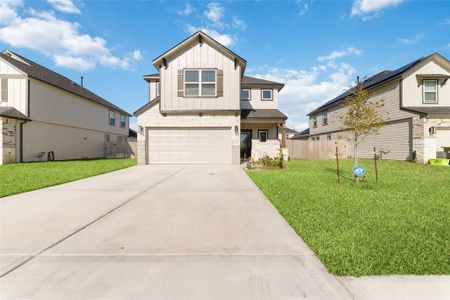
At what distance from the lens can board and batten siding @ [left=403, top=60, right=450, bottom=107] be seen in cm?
1609

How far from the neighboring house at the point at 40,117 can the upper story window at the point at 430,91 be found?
28963 mm

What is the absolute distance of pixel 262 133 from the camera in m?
17.8

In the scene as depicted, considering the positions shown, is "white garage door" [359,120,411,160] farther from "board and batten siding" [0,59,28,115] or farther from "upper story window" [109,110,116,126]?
"upper story window" [109,110,116,126]

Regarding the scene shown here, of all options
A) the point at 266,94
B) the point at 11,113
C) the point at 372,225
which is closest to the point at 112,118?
the point at 11,113

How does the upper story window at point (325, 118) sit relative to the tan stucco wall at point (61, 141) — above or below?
above

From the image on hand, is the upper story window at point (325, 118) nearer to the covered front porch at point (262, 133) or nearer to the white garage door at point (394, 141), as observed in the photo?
the white garage door at point (394, 141)

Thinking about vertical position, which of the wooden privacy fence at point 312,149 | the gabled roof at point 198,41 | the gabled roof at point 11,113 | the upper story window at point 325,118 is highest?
the gabled roof at point 198,41

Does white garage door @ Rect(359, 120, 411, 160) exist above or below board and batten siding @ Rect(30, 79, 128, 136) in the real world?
below

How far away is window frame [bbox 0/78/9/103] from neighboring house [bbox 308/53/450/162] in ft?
79.4

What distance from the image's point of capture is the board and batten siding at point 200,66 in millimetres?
14367

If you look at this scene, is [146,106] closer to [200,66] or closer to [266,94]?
[200,66]

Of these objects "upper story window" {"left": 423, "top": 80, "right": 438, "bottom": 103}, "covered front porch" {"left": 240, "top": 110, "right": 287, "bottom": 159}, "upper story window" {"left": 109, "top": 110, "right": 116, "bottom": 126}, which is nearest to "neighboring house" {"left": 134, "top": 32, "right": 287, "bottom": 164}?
"covered front porch" {"left": 240, "top": 110, "right": 287, "bottom": 159}

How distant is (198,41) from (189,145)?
22.7ft

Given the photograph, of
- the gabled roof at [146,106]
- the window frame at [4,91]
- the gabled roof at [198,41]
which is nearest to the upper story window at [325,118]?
the gabled roof at [198,41]
